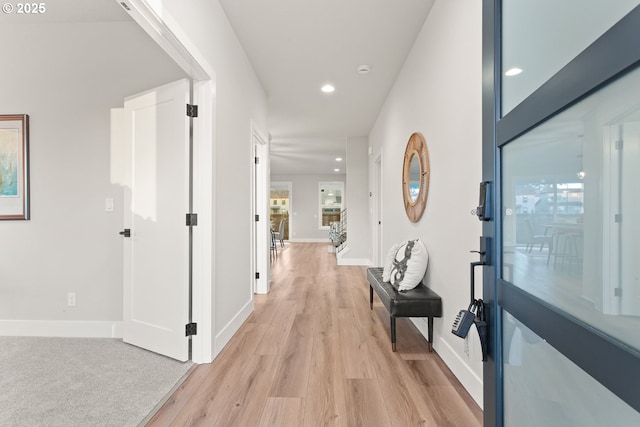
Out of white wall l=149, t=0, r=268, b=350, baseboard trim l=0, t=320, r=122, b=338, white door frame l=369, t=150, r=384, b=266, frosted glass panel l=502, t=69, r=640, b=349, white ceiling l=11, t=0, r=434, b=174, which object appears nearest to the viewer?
frosted glass panel l=502, t=69, r=640, b=349

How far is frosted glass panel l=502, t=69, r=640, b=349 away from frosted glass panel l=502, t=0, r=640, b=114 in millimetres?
138

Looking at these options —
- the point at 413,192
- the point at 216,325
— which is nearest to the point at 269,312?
the point at 216,325

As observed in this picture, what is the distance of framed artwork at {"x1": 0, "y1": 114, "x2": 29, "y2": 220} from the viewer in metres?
2.67

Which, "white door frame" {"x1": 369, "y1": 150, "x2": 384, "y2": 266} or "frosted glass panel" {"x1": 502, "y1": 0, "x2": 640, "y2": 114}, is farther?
"white door frame" {"x1": 369, "y1": 150, "x2": 384, "y2": 266}

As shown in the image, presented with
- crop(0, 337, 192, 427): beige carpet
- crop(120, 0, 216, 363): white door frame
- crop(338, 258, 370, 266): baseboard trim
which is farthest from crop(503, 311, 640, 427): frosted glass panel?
crop(338, 258, 370, 266): baseboard trim

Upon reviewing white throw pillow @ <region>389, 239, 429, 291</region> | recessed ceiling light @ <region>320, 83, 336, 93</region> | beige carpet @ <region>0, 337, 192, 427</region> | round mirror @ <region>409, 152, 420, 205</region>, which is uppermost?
recessed ceiling light @ <region>320, 83, 336, 93</region>

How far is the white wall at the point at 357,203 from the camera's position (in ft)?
21.3

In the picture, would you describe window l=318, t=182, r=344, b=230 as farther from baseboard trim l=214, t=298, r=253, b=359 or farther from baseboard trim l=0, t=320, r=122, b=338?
baseboard trim l=0, t=320, r=122, b=338

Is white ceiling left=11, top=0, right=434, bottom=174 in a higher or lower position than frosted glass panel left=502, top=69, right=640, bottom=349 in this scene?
higher

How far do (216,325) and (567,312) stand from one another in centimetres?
219

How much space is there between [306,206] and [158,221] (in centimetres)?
961

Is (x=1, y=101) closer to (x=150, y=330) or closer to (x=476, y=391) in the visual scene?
(x=150, y=330)

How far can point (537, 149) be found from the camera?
0.84 metres

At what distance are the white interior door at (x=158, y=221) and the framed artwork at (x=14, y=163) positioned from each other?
105cm
